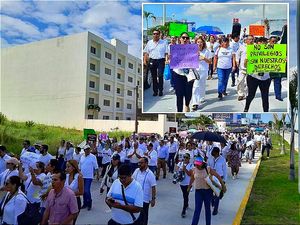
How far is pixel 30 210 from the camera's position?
448 cm

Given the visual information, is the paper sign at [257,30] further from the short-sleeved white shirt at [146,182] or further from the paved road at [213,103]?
the short-sleeved white shirt at [146,182]

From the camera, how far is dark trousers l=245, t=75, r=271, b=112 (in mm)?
13453

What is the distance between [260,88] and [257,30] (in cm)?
221

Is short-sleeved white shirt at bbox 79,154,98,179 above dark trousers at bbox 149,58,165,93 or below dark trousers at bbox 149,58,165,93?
below

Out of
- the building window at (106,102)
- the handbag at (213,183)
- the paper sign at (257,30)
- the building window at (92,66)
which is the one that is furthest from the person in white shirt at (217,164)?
the building window at (106,102)

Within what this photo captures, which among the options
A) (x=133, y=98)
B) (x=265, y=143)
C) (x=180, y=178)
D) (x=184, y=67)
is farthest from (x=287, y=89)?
(x=133, y=98)

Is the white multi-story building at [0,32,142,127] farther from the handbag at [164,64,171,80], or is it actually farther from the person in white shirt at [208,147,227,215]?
the person in white shirt at [208,147,227,215]

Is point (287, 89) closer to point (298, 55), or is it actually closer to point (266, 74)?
point (266, 74)

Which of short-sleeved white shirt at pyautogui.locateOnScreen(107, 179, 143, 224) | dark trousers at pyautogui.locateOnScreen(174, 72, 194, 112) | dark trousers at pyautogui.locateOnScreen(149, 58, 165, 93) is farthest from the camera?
dark trousers at pyautogui.locateOnScreen(149, 58, 165, 93)

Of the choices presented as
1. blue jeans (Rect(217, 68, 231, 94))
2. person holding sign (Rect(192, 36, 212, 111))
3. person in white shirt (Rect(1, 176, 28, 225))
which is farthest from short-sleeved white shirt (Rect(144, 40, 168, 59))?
person in white shirt (Rect(1, 176, 28, 225))

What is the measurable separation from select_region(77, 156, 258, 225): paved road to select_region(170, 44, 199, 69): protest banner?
186 inches

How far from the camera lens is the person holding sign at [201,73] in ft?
44.9

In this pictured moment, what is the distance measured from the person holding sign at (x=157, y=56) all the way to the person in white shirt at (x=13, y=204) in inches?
386

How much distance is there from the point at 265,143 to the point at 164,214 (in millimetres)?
16071
